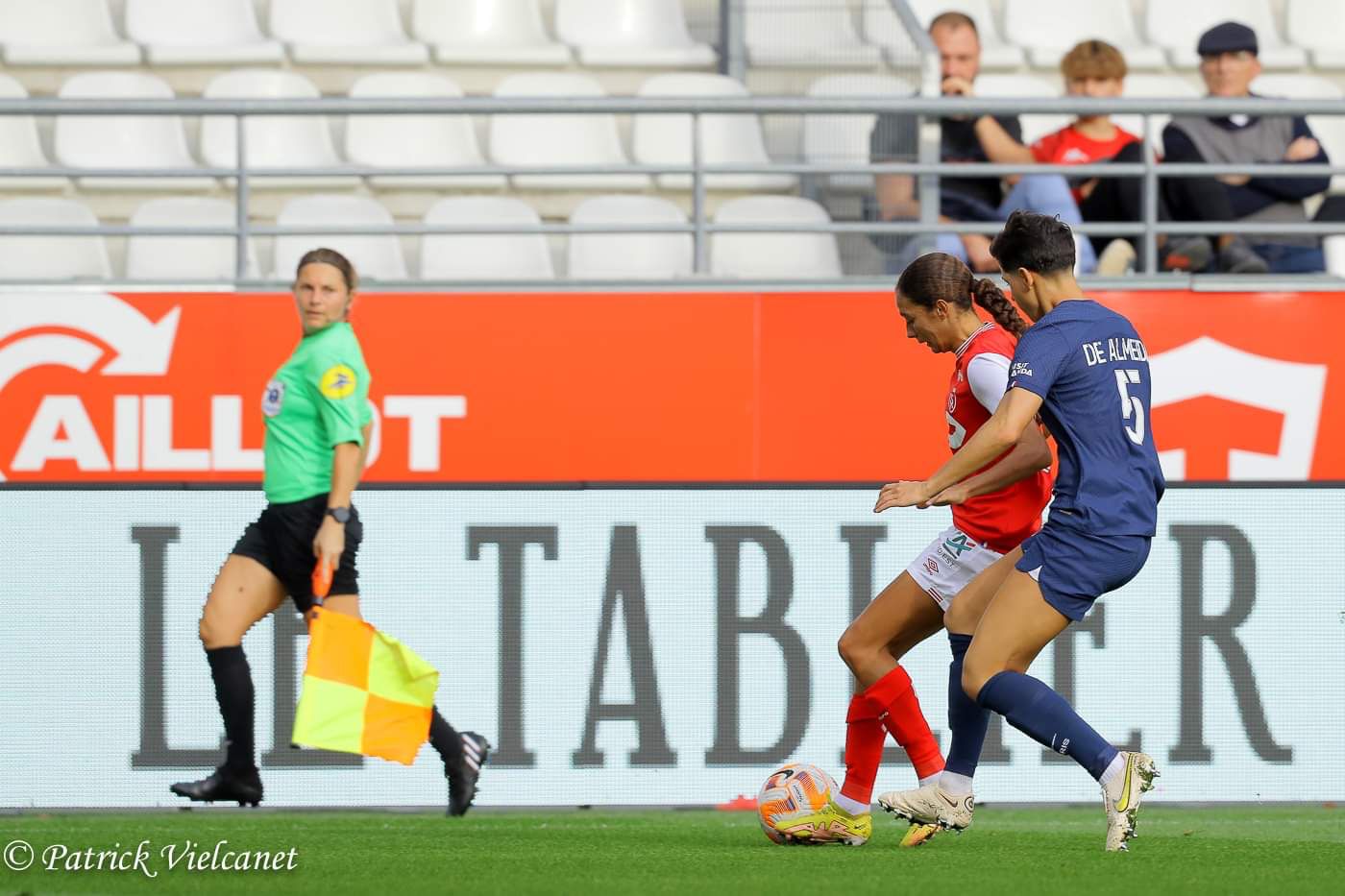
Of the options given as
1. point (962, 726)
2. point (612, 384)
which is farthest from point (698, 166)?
point (962, 726)

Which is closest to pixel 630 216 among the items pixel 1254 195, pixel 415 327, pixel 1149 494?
pixel 415 327

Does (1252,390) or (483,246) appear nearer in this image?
(1252,390)

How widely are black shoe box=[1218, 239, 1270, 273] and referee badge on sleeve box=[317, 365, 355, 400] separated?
506cm

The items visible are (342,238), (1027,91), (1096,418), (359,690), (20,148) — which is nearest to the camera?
(1096,418)

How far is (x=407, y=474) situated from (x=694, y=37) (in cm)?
420

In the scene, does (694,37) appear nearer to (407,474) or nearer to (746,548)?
(407,474)

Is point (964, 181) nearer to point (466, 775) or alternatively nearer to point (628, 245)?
point (628, 245)

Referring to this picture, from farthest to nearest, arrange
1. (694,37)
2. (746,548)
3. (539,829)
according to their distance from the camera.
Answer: (694,37), (746,548), (539,829)

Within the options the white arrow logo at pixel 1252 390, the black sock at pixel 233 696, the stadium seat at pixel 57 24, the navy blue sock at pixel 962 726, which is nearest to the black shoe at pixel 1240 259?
the white arrow logo at pixel 1252 390

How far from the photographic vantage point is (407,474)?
9.66 m

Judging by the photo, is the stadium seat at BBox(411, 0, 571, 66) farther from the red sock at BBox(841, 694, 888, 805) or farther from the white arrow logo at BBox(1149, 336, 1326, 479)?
Answer: the red sock at BBox(841, 694, 888, 805)

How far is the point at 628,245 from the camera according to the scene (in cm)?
1113

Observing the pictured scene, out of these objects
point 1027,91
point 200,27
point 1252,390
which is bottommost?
point 1252,390

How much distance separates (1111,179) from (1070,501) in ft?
16.8
